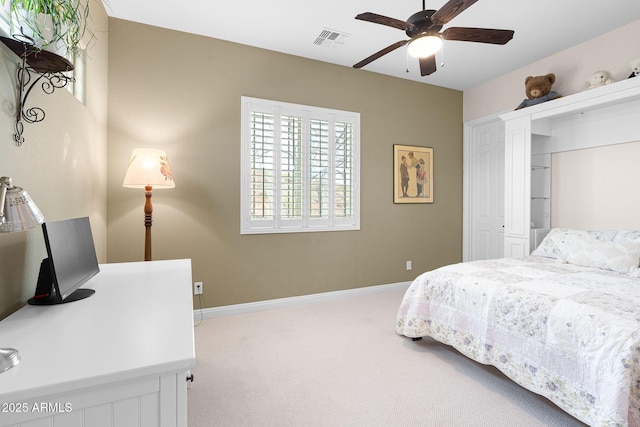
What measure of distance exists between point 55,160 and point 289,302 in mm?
2582

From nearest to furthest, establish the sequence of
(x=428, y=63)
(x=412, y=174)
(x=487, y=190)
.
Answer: (x=428, y=63) → (x=412, y=174) → (x=487, y=190)

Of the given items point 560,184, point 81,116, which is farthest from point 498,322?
point 81,116

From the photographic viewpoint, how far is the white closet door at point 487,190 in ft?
14.4

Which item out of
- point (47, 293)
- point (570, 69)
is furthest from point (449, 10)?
point (570, 69)

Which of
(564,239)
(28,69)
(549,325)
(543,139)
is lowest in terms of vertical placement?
(549,325)

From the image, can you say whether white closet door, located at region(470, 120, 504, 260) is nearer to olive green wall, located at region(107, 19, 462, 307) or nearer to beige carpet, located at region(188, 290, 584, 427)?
olive green wall, located at region(107, 19, 462, 307)

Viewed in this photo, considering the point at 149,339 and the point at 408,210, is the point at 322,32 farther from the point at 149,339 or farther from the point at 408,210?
the point at 149,339

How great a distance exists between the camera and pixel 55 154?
1.72m

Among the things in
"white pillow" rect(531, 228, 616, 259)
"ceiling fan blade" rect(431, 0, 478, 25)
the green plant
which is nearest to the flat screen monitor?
the green plant

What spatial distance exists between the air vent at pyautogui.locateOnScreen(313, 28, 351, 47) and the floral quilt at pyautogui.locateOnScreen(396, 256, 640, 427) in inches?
99.0

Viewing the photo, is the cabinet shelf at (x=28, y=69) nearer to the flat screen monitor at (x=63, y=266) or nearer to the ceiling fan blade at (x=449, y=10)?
the flat screen monitor at (x=63, y=266)

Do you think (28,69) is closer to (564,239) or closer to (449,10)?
(449,10)

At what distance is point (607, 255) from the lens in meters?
2.61

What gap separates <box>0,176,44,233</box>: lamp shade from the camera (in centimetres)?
93
